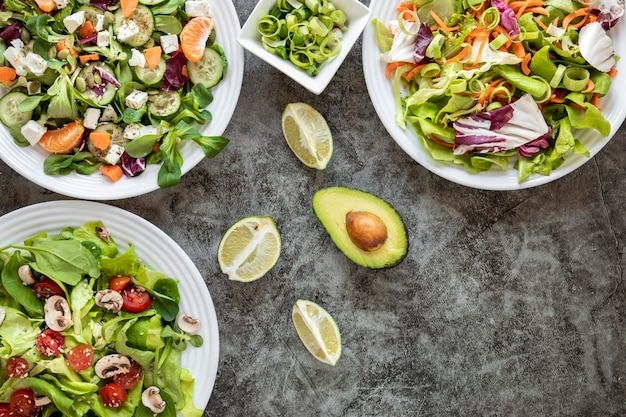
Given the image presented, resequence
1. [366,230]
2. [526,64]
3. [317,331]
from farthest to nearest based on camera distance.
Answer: [317,331] → [366,230] → [526,64]

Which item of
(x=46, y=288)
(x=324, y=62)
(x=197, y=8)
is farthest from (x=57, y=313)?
(x=324, y=62)

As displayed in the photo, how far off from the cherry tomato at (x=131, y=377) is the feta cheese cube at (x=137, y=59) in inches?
39.9

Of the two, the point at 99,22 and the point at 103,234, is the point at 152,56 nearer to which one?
the point at 99,22

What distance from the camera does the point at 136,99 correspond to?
2.13 m

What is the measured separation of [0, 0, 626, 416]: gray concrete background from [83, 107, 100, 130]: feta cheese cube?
0.35m

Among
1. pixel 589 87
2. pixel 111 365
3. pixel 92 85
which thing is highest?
pixel 589 87

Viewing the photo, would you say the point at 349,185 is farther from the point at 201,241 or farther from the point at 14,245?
the point at 14,245

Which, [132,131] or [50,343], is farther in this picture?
[132,131]

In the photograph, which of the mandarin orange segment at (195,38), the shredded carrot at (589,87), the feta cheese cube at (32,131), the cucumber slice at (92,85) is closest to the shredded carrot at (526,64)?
the shredded carrot at (589,87)

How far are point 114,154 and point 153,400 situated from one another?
2.76ft

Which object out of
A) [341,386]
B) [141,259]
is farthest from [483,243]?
[141,259]

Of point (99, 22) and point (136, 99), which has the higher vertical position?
point (99, 22)

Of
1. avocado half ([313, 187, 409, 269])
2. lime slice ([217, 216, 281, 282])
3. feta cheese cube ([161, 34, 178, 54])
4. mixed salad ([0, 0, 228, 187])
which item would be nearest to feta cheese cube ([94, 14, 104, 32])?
mixed salad ([0, 0, 228, 187])

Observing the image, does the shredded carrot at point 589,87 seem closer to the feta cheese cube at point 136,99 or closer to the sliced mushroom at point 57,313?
the feta cheese cube at point 136,99
